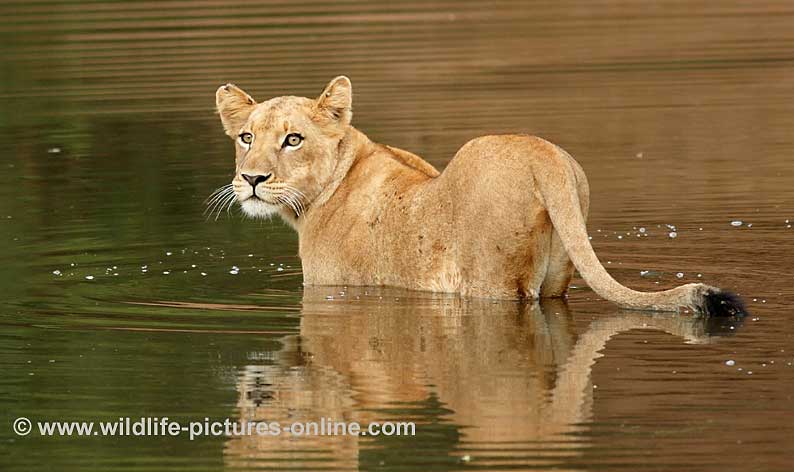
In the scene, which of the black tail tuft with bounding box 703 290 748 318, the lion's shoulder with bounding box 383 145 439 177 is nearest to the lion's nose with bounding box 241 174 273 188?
the lion's shoulder with bounding box 383 145 439 177

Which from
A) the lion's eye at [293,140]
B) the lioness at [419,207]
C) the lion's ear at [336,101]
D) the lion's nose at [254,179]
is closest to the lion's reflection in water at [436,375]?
the lioness at [419,207]

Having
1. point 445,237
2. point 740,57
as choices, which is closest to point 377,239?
point 445,237

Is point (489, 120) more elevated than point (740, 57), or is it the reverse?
point (740, 57)

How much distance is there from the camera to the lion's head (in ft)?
33.4

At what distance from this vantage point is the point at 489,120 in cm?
1772

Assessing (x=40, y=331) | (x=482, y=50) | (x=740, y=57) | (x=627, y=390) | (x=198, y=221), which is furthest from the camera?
(x=482, y=50)

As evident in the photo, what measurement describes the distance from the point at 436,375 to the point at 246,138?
2662 millimetres

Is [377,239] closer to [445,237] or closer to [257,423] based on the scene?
[445,237]

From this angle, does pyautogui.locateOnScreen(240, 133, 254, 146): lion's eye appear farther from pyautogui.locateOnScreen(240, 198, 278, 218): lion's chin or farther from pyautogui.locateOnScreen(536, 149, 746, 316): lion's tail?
pyautogui.locateOnScreen(536, 149, 746, 316): lion's tail

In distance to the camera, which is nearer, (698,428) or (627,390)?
(698,428)

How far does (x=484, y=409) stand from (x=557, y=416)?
0.95ft

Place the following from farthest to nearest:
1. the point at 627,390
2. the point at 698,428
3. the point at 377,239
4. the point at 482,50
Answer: the point at 482,50 → the point at 377,239 → the point at 627,390 → the point at 698,428

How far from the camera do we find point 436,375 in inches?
320

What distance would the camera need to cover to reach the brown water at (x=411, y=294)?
727 centimetres
